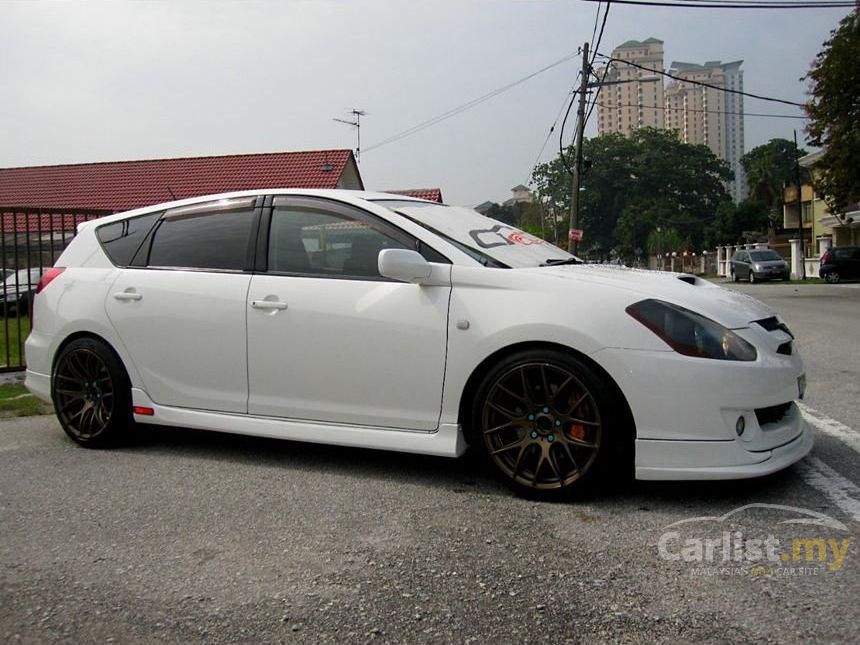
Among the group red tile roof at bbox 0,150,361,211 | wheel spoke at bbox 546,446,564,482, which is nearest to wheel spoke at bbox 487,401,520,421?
wheel spoke at bbox 546,446,564,482

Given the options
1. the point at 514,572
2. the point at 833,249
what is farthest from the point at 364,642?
the point at 833,249

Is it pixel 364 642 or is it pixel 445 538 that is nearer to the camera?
pixel 364 642

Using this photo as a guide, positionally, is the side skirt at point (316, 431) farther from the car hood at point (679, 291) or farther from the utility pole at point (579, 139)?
the utility pole at point (579, 139)

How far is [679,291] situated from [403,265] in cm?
131

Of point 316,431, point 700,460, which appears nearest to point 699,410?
point 700,460

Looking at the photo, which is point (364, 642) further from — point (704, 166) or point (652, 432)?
point (704, 166)

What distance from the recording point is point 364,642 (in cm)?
239

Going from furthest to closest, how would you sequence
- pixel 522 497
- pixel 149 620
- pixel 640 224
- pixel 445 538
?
pixel 640 224 < pixel 522 497 < pixel 445 538 < pixel 149 620

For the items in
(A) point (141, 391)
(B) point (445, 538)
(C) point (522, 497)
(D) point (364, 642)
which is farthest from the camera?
(A) point (141, 391)

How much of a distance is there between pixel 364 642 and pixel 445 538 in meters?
0.89

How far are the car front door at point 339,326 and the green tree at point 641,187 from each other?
8361 centimetres

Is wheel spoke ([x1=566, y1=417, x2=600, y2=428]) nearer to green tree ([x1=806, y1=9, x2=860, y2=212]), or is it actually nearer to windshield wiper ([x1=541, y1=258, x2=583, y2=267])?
windshield wiper ([x1=541, y1=258, x2=583, y2=267])

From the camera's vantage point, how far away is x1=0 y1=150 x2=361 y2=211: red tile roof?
93.8 ft

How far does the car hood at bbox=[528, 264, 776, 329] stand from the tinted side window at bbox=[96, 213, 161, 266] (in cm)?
254
